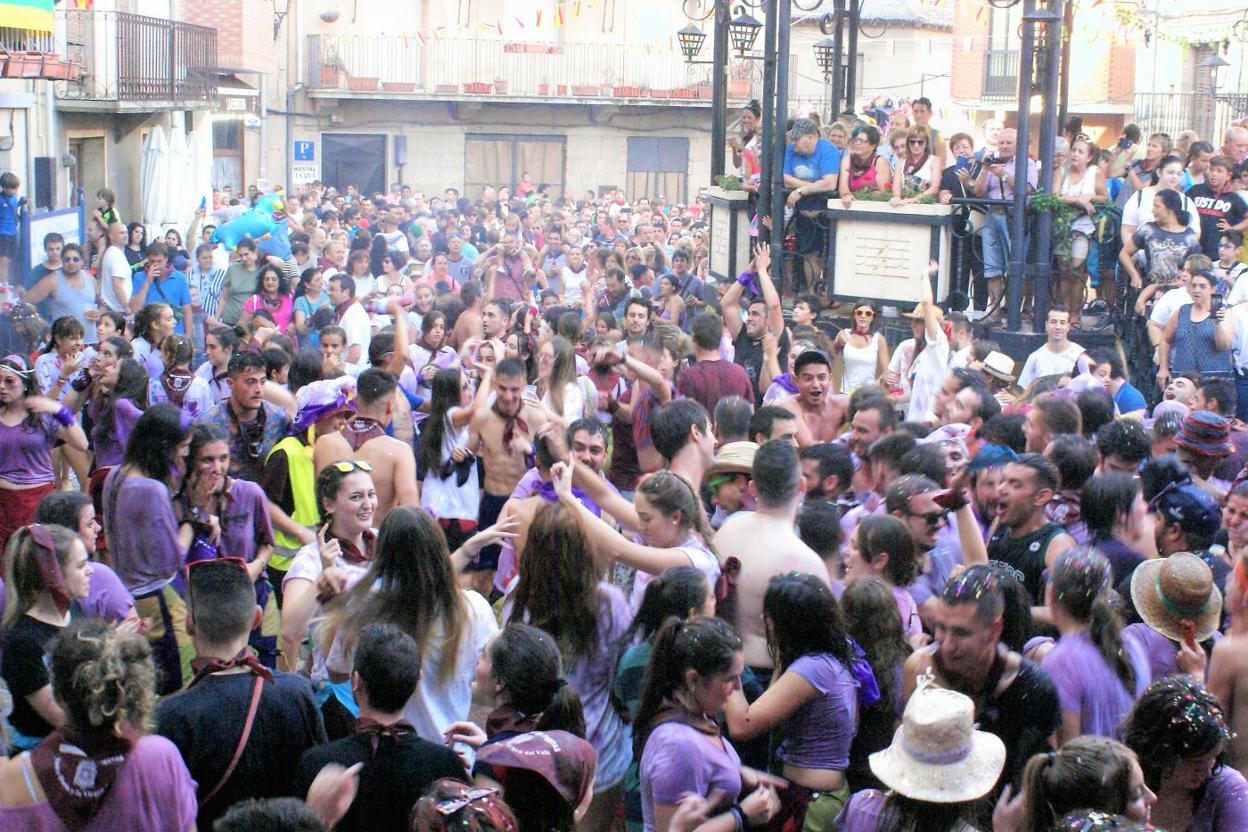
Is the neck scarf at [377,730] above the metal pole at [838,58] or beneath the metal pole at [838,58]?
beneath

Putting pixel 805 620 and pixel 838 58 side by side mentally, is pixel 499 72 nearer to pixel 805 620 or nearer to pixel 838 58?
pixel 838 58

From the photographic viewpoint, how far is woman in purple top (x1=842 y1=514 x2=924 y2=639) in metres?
4.86

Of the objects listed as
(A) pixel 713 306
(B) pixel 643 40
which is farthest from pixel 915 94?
(A) pixel 713 306

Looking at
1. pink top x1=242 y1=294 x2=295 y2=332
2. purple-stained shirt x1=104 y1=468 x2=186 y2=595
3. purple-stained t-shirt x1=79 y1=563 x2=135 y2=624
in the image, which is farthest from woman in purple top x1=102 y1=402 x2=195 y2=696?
pink top x1=242 y1=294 x2=295 y2=332

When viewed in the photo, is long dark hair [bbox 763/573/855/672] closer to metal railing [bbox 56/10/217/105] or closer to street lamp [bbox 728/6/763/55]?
street lamp [bbox 728/6/763/55]

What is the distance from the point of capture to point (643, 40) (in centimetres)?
3809

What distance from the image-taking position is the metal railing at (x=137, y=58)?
20.2 meters

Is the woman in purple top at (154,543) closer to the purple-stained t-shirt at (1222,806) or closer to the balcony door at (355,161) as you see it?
the purple-stained t-shirt at (1222,806)

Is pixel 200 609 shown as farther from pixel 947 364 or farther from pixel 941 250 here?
pixel 941 250

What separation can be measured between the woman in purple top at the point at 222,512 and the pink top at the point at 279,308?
565 centimetres

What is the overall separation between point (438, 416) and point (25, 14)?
1012 cm

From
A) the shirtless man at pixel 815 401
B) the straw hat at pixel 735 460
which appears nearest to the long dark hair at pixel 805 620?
the straw hat at pixel 735 460

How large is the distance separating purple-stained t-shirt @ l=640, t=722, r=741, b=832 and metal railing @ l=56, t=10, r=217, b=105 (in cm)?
1739

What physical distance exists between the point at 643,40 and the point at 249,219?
79.3ft
